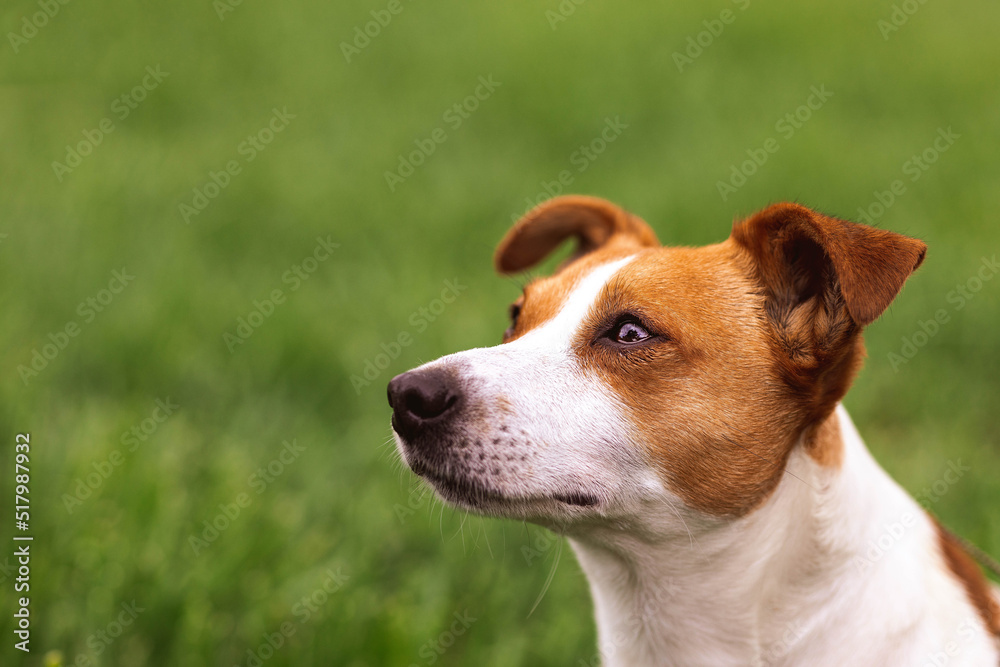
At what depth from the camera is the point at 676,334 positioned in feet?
7.77

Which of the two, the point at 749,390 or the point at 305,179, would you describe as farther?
the point at 305,179

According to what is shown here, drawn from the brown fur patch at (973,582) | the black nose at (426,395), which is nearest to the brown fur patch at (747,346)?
the black nose at (426,395)

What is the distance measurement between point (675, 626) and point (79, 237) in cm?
518

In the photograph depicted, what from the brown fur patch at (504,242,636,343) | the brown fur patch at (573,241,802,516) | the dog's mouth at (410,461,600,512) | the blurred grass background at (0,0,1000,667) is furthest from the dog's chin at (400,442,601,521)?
the blurred grass background at (0,0,1000,667)

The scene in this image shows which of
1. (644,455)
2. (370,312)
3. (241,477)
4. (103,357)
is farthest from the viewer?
(370,312)

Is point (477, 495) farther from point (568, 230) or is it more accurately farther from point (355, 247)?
point (355, 247)

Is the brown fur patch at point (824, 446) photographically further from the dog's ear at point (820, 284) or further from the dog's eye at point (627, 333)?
the dog's eye at point (627, 333)

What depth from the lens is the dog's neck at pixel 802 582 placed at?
7.64 ft

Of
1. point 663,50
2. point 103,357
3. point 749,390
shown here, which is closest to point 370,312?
point 103,357

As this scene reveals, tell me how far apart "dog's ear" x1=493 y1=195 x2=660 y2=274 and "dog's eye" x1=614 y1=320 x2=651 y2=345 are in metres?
0.92

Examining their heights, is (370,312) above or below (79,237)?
above

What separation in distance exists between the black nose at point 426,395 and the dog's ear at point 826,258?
1018 millimetres

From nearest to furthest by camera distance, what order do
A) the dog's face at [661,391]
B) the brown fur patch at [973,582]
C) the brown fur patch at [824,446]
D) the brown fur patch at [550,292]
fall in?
the dog's face at [661,391], the brown fur patch at [824,446], the brown fur patch at [973,582], the brown fur patch at [550,292]

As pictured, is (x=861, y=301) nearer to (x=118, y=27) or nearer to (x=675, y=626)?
(x=675, y=626)
